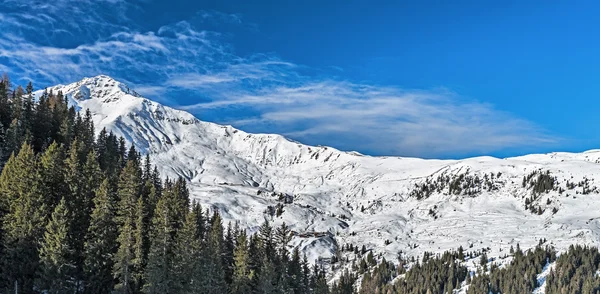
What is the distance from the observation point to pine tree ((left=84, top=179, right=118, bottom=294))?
252 feet

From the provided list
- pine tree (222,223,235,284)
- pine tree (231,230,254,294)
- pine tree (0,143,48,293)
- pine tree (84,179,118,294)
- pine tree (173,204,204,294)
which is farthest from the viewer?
pine tree (222,223,235,284)

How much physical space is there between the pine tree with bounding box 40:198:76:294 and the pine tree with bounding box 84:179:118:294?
9.53ft

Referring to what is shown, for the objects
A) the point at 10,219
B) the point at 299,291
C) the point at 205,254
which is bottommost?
the point at 299,291

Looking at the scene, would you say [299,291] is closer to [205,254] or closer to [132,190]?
[205,254]

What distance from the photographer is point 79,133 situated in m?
136

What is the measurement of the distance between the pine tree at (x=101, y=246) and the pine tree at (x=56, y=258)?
2903 mm

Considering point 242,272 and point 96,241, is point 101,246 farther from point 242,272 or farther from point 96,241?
point 242,272

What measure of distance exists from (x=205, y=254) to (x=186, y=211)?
16499 millimetres

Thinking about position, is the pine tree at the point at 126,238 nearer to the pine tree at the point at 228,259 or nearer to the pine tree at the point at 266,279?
the pine tree at the point at 228,259

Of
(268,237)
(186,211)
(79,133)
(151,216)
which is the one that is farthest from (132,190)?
(79,133)

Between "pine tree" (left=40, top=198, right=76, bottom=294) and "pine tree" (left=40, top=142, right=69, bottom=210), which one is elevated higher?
"pine tree" (left=40, top=142, right=69, bottom=210)

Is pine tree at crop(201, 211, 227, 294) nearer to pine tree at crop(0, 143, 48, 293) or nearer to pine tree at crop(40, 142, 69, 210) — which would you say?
pine tree at crop(0, 143, 48, 293)

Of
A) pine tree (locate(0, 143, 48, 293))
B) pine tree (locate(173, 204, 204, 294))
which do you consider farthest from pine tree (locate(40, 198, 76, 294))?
pine tree (locate(173, 204, 204, 294))

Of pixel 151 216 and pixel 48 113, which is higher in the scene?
pixel 48 113
